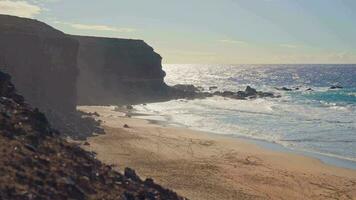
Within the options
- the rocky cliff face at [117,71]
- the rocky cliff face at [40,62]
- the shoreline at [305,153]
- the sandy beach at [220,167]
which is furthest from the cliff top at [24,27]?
the rocky cliff face at [117,71]

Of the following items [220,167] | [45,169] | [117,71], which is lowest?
[220,167]

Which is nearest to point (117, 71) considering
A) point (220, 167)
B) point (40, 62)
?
point (40, 62)

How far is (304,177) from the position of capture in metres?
25.0

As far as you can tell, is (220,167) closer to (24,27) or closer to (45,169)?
(45,169)

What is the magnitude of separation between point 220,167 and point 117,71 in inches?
2322

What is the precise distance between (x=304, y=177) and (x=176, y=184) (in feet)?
25.9

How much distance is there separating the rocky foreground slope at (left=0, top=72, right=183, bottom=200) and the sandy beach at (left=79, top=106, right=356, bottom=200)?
728cm

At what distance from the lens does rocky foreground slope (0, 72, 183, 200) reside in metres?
9.97

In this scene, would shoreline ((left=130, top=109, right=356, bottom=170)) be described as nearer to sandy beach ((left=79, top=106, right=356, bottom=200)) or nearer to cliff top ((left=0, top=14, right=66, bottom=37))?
sandy beach ((left=79, top=106, right=356, bottom=200))

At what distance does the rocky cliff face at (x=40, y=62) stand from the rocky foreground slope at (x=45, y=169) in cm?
1989

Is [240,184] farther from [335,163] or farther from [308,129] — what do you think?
[308,129]

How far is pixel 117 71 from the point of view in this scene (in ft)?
271

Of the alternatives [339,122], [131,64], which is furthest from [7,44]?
[131,64]

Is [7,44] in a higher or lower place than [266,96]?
higher
